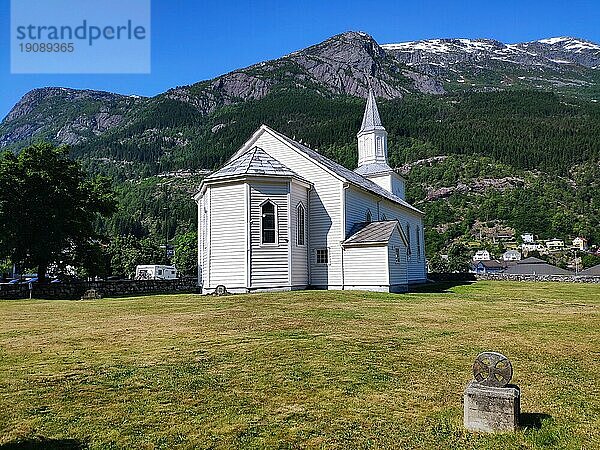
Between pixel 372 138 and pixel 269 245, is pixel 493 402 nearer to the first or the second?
pixel 269 245

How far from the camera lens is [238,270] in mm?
25953

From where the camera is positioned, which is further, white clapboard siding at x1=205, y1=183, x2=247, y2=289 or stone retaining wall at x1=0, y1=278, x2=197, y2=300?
stone retaining wall at x1=0, y1=278, x2=197, y2=300

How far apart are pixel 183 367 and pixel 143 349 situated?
2.21 meters

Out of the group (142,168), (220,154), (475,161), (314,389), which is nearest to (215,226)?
(314,389)

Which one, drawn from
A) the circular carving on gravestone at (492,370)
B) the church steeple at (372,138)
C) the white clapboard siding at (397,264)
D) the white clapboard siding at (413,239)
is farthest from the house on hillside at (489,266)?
the circular carving on gravestone at (492,370)

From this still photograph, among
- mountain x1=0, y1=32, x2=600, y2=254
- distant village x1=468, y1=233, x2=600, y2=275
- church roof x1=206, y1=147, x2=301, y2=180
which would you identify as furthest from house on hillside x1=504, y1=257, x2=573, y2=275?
church roof x1=206, y1=147, x2=301, y2=180

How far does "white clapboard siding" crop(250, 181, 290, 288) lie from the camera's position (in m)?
26.0

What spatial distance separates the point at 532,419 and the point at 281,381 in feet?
12.2

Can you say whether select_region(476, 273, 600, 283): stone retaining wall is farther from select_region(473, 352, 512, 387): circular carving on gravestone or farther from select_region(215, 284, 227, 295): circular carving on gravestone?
select_region(473, 352, 512, 387): circular carving on gravestone

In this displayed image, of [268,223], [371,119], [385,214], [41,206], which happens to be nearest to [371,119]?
[371,119]

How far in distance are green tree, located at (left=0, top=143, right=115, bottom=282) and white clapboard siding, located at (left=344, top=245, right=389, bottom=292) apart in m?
17.4

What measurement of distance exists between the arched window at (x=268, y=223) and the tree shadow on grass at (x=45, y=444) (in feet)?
67.5

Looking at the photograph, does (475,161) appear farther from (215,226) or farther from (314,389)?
(314,389)

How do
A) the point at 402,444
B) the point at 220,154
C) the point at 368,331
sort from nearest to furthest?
the point at 402,444, the point at 368,331, the point at 220,154
